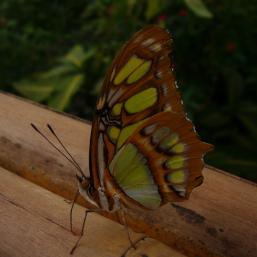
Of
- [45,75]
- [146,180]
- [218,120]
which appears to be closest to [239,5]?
[218,120]

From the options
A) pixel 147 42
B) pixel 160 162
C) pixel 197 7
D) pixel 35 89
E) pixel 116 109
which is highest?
pixel 147 42

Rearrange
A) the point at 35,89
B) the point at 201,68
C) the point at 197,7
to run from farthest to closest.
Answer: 1. the point at 35,89
2. the point at 201,68
3. the point at 197,7

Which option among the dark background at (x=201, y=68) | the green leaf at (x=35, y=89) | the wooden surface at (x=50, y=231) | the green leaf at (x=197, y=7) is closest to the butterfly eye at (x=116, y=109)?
the wooden surface at (x=50, y=231)

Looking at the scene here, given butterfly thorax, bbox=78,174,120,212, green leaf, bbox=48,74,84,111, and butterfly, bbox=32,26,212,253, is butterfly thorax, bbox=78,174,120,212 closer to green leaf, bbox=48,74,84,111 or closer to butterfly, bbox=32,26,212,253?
butterfly, bbox=32,26,212,253

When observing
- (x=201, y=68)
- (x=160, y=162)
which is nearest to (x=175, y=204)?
(x=160, y=162)

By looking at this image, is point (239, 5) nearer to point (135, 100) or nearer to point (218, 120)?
point (218, 120)

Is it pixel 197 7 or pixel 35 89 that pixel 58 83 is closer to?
pixel 35 89
